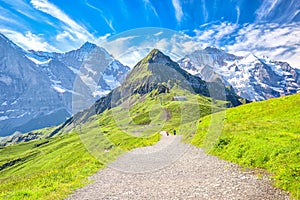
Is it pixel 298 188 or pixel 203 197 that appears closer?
pixel 298 188

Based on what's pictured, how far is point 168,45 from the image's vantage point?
2355 cm

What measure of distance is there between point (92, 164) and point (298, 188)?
24.7m

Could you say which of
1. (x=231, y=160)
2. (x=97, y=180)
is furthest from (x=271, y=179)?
(x=97, y=180)

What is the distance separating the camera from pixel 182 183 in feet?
67.5

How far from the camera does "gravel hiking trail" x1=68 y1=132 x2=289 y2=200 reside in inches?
653

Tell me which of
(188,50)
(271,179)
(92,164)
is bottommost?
(92,164)

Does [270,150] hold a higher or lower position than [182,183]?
higher

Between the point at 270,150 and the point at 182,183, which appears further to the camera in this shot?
the point at 270,150

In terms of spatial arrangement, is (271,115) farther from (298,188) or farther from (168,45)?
(298,188)

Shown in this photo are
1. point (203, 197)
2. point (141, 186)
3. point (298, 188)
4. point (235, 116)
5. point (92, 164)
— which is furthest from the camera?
point (235, 116)

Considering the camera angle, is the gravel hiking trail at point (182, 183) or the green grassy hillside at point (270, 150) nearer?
the gravel hiking trail at point (182, 183)

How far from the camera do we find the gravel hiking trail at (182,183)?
54.4 ft

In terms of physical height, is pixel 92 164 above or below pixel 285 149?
below

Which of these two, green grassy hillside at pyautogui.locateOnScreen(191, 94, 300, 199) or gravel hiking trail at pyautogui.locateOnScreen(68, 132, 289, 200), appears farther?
green grassy hillside at pyautogui.locateOnScreen(191, 94, 300, 199)
